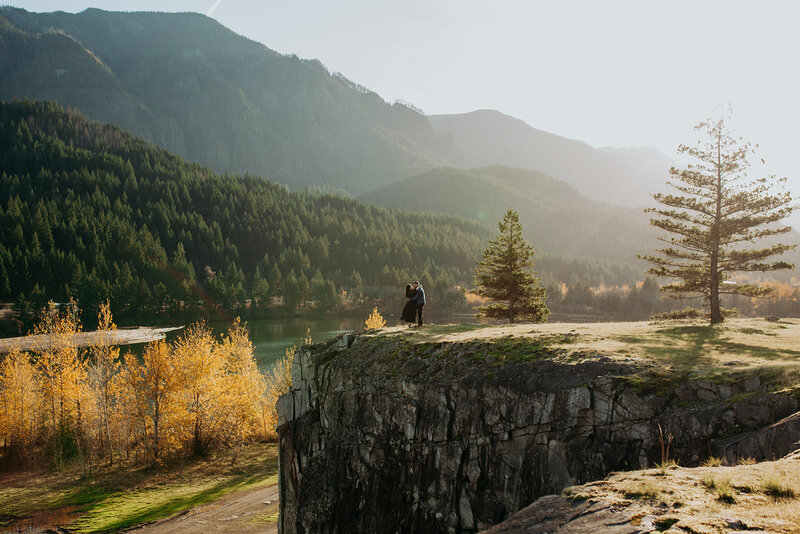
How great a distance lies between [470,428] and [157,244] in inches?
6371

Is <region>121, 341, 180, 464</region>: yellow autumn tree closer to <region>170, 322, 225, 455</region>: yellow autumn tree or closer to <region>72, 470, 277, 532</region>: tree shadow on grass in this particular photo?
<region>170, 322, 225, 455</region>: yellow autumn tree

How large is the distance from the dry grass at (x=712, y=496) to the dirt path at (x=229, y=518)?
70.5 ft

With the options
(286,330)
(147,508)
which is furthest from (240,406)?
(286,330)

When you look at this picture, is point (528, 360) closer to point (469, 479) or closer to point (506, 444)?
point (506, 444)

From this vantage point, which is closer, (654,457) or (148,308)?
(654,457)

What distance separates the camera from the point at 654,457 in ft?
33.3

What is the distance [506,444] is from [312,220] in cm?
19289

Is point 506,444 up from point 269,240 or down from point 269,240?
down

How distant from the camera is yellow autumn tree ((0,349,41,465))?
3800cm

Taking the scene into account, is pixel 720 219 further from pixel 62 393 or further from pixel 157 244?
pixel 157 244

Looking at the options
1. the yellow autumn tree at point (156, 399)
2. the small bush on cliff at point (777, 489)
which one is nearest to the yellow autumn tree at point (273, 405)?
the yellow autumn tree at point (156, 399)

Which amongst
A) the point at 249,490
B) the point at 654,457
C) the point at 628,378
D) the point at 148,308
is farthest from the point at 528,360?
the point at 148,308

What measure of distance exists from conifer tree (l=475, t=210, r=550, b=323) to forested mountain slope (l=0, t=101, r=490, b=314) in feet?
337

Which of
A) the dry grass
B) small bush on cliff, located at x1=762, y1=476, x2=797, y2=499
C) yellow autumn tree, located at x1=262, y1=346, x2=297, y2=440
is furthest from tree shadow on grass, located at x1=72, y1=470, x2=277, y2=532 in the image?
small bush on cliff, located at x1=762, y1=476, x2=797, y2=499
